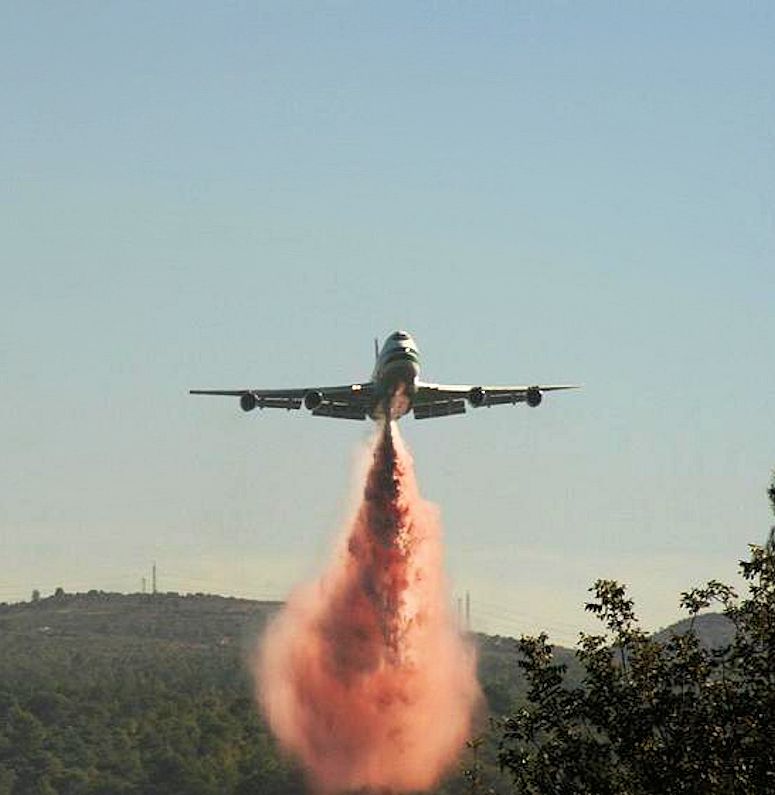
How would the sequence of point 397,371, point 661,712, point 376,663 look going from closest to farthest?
1. point 661,712
2. point 397,371
3. point 376,663

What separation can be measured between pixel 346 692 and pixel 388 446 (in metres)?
37.0

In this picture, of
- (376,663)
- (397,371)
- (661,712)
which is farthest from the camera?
(376,663)

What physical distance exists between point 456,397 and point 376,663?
4282 cm

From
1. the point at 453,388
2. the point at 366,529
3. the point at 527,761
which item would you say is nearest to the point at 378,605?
the point at 366,529

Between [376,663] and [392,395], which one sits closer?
[392,395]

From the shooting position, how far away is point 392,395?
137m

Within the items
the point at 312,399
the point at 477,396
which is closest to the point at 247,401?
the point at 312,399

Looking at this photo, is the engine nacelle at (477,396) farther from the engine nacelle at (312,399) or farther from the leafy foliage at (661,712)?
the leafy foliage at (661,712)

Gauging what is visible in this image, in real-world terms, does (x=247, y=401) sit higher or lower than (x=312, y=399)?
higher

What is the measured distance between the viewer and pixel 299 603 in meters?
177

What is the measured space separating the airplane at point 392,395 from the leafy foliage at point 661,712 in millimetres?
79652

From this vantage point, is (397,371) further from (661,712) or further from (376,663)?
(661,712)

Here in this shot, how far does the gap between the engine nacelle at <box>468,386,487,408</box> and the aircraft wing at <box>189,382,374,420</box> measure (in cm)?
614

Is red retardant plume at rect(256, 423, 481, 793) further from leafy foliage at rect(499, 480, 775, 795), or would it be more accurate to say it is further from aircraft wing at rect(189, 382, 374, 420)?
leafy foliage at rect(499, 480, 775, 795)
